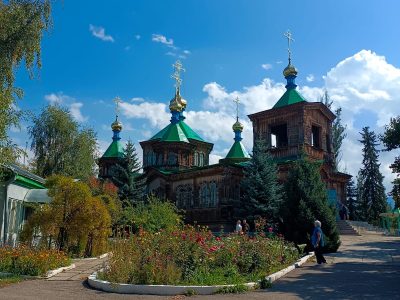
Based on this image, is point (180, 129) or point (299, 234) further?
point (180, 129)

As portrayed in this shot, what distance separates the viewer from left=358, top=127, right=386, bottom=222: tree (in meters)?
45.6

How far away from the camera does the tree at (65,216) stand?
48.4 feet

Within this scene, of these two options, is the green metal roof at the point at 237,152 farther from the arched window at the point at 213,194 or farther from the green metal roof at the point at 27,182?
the green metal roof at the point at 27,182

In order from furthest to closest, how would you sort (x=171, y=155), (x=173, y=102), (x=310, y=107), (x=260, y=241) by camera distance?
(x=173, y=102)
(x=171, y=155)
(x=310, y=107)
(x=260, y=241)

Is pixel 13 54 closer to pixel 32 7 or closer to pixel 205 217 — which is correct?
pixel 32 7

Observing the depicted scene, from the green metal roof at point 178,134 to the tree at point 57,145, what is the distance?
688 cm

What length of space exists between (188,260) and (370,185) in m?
41.8

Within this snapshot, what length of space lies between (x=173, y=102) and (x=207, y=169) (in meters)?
13.6

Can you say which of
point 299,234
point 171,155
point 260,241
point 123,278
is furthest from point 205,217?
point 123,278

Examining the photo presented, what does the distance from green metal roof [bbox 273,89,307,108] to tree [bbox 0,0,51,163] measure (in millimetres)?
20558

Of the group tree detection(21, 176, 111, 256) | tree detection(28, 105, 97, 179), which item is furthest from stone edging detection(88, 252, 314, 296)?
tree detection(28, 105, 97, 179)

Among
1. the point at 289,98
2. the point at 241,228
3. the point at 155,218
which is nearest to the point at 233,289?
the point at 241,228

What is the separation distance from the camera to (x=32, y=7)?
13.2 meters

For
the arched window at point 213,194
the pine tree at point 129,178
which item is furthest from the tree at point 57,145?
the arched window at point 213,194
